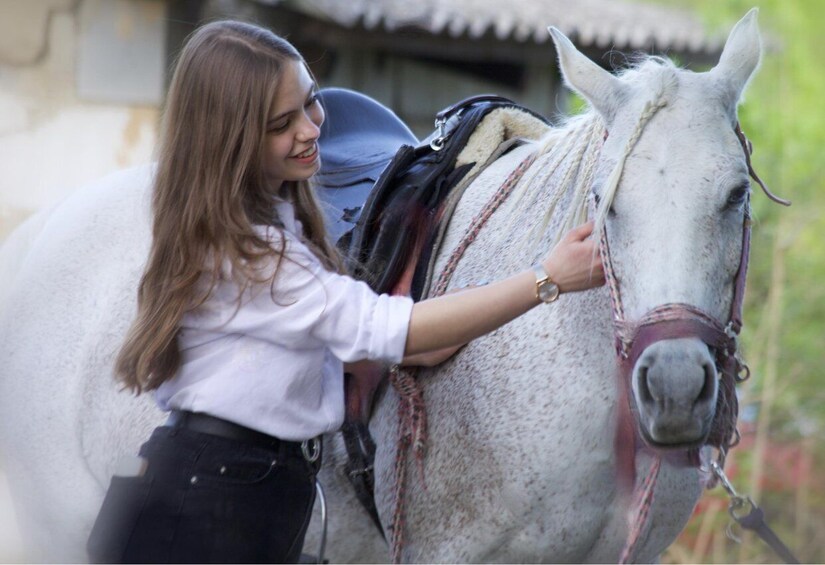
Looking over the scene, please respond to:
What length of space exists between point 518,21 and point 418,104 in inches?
38.5

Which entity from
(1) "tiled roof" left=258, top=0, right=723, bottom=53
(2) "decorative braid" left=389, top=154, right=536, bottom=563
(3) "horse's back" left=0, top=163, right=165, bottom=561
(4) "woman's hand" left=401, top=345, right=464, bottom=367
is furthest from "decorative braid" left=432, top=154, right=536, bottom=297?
(1) "tiled roof" left=258, top=0, right=723, bottom=53

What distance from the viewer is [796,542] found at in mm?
4883

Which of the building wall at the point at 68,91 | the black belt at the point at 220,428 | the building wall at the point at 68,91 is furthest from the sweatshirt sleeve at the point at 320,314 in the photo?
the building wall at the point at 68,91

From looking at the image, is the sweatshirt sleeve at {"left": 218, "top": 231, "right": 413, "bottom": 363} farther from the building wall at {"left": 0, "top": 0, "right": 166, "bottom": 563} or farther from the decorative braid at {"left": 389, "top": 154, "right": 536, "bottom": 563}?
the building wall at {"left": 0, "top": 0, "right": 166, "bottom": 563}

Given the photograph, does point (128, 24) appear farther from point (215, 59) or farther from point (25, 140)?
point (215, 59)

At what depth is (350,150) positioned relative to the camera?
2.82 m

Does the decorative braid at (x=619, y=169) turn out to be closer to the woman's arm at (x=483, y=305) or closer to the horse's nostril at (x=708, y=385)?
the woman's arm at (x=483, y=305)

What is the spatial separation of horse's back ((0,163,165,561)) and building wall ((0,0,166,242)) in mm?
1575

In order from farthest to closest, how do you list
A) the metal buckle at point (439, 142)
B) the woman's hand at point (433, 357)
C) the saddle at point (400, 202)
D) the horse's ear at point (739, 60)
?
1. the metal buckle at point (439, 142)
2. the saddle at point (400, 202)
3. the woman's hand at point (433, 357)
4. the horse's ear at point (739, 60)

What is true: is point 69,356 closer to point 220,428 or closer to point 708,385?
point 220,428

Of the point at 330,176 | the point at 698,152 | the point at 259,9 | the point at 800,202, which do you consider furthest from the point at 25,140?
the point at 800,202

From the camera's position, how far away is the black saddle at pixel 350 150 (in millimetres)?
2523

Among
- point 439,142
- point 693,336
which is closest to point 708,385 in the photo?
point 693,336

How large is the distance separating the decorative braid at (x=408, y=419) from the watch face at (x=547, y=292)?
498mm
